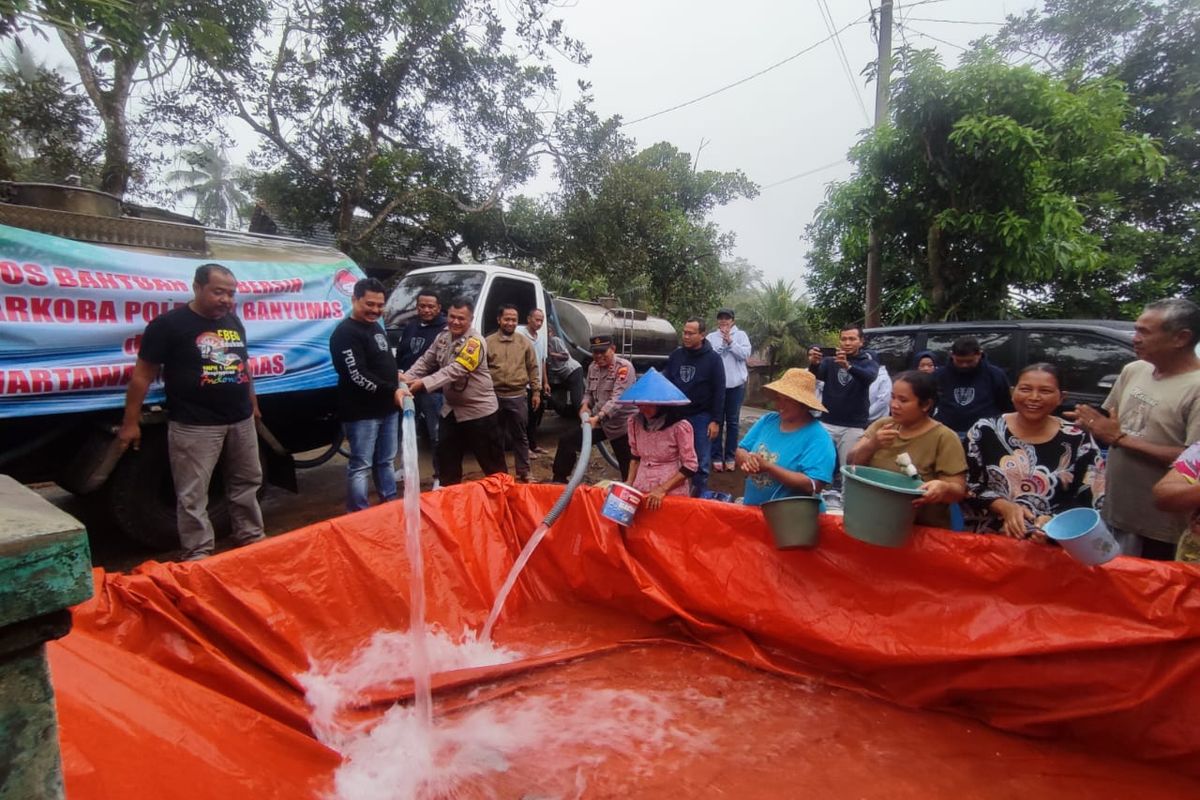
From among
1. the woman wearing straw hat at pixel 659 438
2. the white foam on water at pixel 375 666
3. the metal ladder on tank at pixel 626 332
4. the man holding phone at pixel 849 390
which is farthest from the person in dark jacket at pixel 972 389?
the metal ladder on tank at pixel 626 332

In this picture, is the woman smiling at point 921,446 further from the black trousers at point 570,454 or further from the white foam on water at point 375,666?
the black trousers at point 570,454

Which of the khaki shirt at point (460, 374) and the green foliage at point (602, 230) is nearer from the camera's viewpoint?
the khaki shirt at point (460, 374)

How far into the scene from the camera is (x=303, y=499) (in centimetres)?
522

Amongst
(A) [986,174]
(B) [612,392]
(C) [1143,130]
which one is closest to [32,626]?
(B) [612,392]

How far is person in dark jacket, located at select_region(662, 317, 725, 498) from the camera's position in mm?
4934

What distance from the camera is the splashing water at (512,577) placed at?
3156mm

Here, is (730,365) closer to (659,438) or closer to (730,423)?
(730,423)

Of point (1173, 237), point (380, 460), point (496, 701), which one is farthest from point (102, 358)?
point (1173, 237)

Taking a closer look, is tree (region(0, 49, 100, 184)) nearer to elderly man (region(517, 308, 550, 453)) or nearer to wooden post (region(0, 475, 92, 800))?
elderly man (region(517, 308, 550, 453))

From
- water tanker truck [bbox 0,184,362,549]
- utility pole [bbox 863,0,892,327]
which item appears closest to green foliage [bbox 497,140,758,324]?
utility pole [bbox 863,0,892,327]

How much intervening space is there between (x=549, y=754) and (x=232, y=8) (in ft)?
36.5

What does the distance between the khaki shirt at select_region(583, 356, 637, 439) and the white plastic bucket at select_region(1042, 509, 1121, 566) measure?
9.64ft

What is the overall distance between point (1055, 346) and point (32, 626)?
590 cm

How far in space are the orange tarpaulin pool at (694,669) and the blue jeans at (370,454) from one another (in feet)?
3.85
